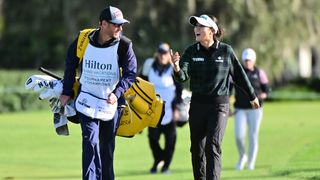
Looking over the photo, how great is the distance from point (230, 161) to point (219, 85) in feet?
24.2

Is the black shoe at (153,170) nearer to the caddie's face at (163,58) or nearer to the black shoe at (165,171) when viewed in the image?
the black shoe at (165,171)

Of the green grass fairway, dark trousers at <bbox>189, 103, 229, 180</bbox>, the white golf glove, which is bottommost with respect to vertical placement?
the green grass fairway

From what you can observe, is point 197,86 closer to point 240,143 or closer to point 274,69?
point 240,143

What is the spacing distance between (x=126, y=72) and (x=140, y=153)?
954cm

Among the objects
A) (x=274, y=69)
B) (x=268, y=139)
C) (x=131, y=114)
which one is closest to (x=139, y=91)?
(x=131, y=114)

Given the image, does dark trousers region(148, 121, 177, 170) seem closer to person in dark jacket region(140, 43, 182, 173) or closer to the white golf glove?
person in dark jacket region(140, 43, 182, 173)

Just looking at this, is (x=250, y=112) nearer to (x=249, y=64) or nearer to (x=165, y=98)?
(x=249, y=64)

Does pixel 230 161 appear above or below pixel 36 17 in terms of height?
below

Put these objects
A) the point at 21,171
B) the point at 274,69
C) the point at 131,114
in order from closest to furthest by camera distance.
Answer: the point at 131,114, the point at 21,171, the point at 274,69

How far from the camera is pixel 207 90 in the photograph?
33.9ft

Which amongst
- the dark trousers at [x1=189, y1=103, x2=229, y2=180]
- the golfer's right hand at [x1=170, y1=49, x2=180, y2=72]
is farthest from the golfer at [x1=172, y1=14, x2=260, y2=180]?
the golfer's right hand at [x1=170, y1=49, x2=180, y2=72]

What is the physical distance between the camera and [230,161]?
1755 cm

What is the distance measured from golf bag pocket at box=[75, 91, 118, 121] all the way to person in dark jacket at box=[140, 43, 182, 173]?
5342 mm

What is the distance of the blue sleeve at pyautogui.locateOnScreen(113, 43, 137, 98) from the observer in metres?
9.82
